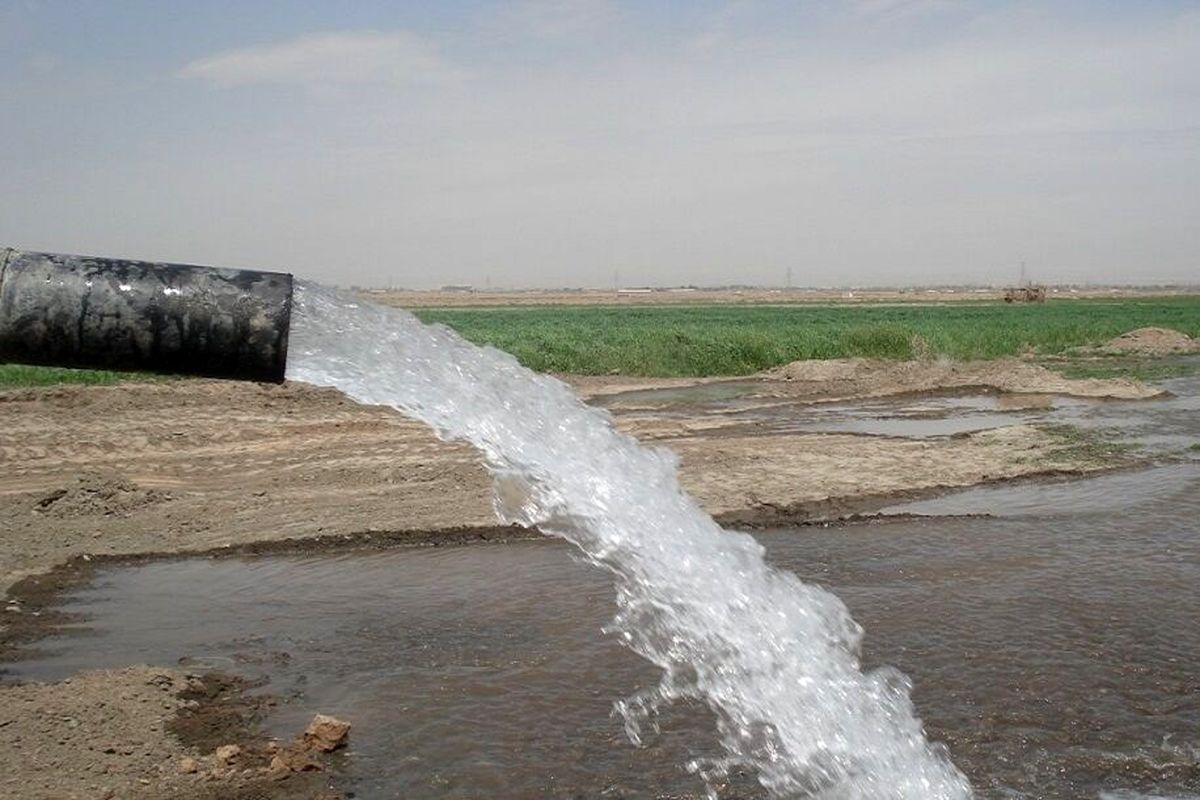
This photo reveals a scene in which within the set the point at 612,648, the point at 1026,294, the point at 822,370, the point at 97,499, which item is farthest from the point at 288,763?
the point at 1026,294

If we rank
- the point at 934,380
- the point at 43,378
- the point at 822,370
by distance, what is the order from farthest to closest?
the point at 822,370
the point at 934,380
the point at 43,378

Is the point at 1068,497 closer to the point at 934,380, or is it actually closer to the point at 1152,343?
the point at 934,380

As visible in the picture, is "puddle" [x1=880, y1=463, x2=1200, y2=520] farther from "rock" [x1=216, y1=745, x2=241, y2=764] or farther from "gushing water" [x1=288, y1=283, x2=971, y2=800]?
"rock" [x1=216, y1=745, x2=241, y2=764]

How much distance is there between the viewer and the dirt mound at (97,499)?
959cm

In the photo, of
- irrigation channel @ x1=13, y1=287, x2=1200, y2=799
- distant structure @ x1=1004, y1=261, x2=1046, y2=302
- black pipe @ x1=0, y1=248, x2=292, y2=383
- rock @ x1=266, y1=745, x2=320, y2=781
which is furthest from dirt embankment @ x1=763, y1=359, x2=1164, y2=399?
distant structure @ x1=1004, y1=261, x2=1046, y2=302

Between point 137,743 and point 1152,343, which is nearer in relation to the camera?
point 137,743

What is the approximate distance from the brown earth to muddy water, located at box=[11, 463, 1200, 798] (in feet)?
1.49

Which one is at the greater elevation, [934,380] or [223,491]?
[934,380]

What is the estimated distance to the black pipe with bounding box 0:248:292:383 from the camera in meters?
2.96

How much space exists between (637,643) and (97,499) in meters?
5.72

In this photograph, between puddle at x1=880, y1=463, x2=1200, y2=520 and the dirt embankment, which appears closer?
puddle at x1=880, y1=463, x2=1200, y2=520

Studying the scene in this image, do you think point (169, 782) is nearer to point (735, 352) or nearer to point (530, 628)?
point (530, 628)

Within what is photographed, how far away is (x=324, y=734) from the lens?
193 inches

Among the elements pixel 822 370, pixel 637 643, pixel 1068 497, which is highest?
pixel 822 370
